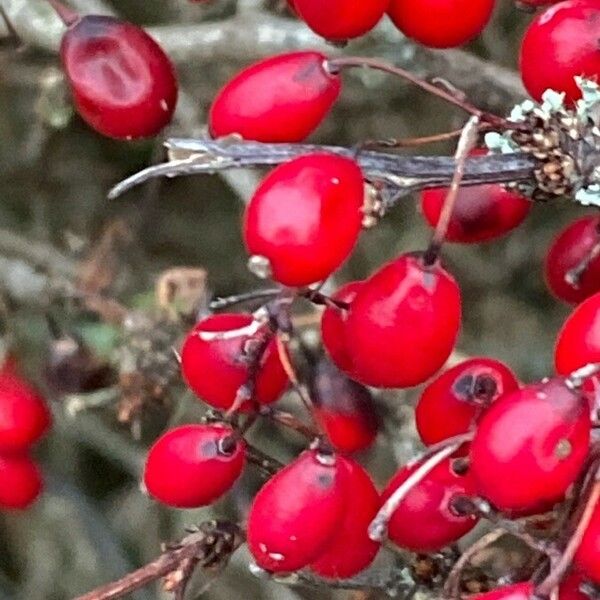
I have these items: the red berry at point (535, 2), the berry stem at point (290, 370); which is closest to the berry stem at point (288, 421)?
the berry stem at point (290, 370)

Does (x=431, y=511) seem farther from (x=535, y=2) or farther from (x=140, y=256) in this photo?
(x=140, y=256)

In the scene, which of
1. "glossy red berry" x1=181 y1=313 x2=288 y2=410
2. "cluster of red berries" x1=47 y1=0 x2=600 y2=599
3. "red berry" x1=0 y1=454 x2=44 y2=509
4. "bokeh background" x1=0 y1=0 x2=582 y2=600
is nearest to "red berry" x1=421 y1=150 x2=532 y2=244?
"cluster of red berries" x1=47 y1=0 x2=600 y2=599

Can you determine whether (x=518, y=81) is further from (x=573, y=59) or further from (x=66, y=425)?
(x=66, y=425)

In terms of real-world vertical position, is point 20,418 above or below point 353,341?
below

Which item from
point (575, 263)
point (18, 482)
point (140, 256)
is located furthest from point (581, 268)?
point (140, 256)

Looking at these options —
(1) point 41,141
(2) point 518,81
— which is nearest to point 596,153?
(2) point 518,81

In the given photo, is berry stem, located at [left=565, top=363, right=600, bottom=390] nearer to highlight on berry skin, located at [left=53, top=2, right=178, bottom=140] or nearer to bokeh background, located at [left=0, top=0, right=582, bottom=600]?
highlight on berry skin, located at [left=53, top=2, right=178, bottom=140]
